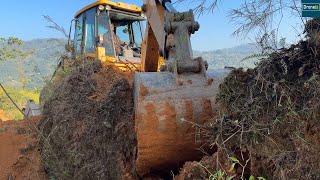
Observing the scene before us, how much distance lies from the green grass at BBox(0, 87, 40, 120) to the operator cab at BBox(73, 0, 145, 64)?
12.8 m

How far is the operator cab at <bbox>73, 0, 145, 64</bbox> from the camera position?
9.02 meters

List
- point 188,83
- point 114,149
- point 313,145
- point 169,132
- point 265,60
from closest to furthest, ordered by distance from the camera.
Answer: point 313,145 < point 265,60 < point 169,132 < point 188,83 < point 114,149

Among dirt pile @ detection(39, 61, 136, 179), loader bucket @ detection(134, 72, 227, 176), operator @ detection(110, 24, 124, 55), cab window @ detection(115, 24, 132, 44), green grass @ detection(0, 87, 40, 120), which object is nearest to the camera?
loader bucket @ detection(134, 72, 227, 176)

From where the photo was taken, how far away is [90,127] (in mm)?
5316

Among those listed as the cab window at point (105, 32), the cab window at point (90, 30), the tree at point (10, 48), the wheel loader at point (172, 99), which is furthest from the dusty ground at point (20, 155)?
the tree at point (10, 48)

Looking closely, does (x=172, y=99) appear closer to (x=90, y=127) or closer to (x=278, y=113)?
(x=278, y=113)

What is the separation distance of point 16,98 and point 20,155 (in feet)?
68.0

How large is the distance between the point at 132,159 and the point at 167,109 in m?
0.76

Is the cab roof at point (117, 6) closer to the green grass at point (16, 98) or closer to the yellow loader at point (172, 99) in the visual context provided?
the yellow loader at point (172, 99)

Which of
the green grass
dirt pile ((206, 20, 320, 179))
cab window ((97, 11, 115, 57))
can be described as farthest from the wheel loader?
the green grass

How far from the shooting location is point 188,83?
4.16 m

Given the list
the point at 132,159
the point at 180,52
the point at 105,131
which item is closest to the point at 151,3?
the point at 180,52

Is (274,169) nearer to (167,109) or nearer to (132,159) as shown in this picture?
(167,109)

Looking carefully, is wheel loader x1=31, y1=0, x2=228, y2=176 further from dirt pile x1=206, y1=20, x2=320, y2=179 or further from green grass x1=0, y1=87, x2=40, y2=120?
green grass x1=0, y1=87, x2=40, y2=120
